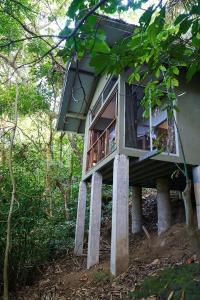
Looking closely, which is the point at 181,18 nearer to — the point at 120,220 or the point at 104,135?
the point at 120,220

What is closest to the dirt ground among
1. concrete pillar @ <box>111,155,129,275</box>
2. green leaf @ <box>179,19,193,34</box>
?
concrete pillar @ <box>111,155,129,275</box>

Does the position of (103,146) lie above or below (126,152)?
above

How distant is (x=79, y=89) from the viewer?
1015cm

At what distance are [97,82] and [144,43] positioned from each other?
8604mm

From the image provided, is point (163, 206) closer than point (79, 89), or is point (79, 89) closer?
point (163, 206)

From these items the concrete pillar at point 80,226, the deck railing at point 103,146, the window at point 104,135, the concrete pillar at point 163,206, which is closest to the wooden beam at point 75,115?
the window at point 104,135

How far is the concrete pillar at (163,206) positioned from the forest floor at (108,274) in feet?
1.52

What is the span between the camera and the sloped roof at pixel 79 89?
7117 mm

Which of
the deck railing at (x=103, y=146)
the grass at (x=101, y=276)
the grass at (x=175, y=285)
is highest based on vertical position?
the deck railing at (x=103, y=146)

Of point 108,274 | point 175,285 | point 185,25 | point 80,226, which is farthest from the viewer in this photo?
point 80,226

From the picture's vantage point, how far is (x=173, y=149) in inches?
284

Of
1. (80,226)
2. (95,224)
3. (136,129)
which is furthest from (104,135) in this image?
(80,226)

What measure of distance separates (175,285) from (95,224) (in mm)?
4379

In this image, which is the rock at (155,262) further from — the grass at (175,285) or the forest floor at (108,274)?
the grass at (175,285)
